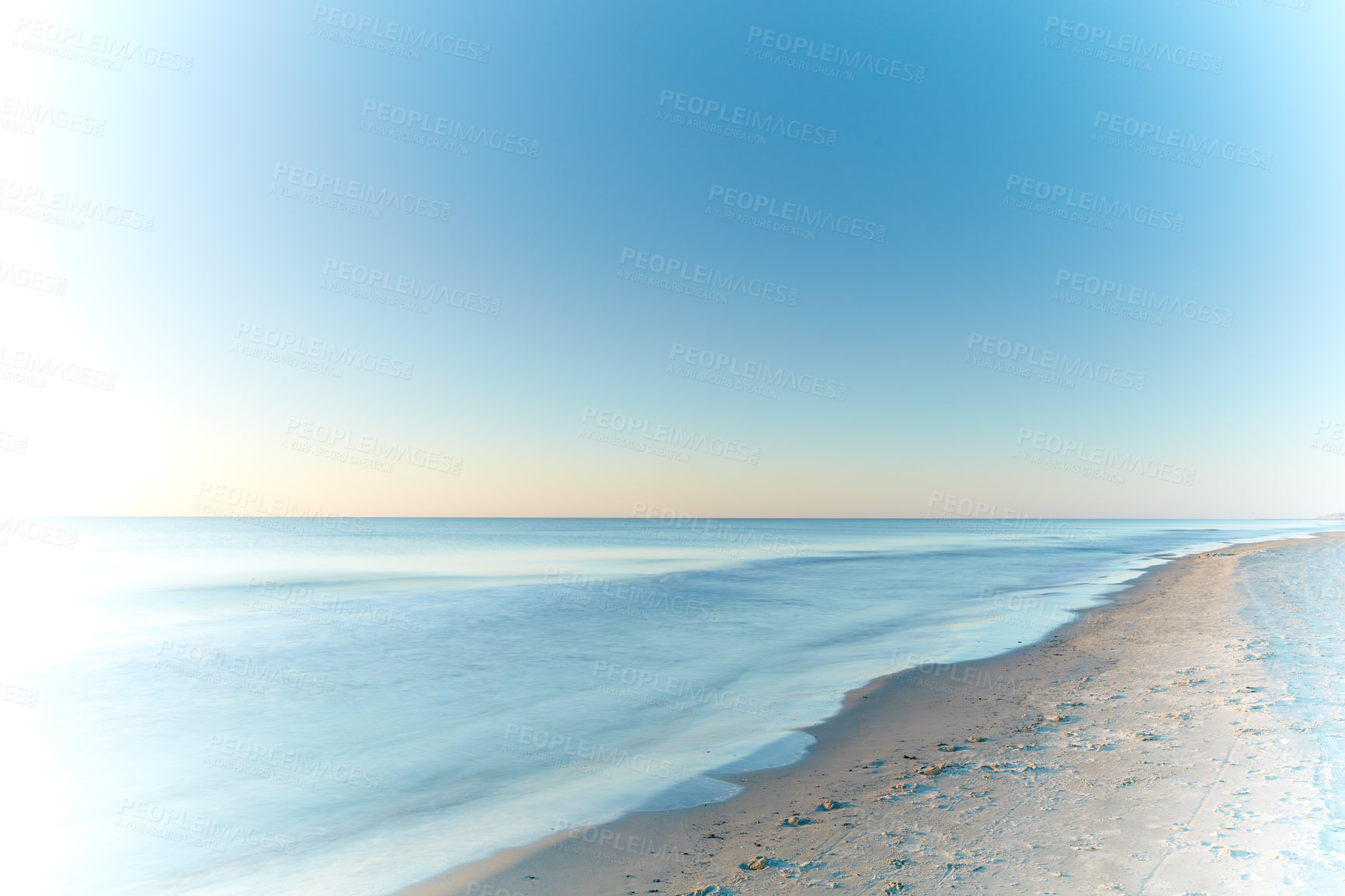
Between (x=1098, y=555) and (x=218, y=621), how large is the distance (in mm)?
52387

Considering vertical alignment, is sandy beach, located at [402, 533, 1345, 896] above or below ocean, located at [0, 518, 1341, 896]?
above

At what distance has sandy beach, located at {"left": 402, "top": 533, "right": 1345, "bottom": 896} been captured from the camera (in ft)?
14.8

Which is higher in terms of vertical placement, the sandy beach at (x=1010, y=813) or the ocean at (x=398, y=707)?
the sandy beach at (x=1010, y=813)

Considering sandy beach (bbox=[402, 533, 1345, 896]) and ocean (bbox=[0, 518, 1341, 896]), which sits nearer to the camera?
sandy beach (bbox=[402, 533, 1345, 896])

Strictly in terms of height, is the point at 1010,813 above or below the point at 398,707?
above

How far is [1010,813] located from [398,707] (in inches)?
389

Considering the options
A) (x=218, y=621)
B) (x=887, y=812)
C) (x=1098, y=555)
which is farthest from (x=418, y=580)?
(x=1098, y=555)

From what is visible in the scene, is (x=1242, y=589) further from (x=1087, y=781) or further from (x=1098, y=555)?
(x=1098, y=555)

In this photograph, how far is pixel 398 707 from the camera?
1146 cm

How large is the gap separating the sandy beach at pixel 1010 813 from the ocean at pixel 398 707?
69 cm

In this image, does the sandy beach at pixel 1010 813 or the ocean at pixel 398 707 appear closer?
the sandy beach at pixel 1010 813

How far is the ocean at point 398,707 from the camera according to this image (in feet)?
21.8

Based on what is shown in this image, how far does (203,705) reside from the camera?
469 inches

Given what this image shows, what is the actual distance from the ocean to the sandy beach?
27.0 inches
